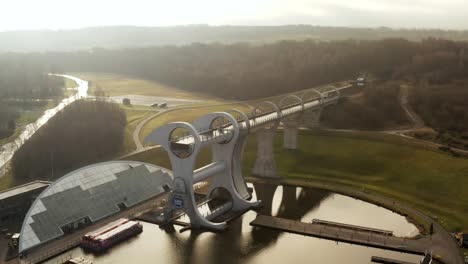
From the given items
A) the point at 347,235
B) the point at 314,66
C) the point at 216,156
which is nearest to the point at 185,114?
the point at 314,66

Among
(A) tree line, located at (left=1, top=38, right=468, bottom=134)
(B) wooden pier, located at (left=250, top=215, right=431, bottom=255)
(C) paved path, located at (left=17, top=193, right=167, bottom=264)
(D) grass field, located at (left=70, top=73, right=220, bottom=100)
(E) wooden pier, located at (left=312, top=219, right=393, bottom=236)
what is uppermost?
(A) tree line, located at (left=1, top=38, right=468, bottom=134)

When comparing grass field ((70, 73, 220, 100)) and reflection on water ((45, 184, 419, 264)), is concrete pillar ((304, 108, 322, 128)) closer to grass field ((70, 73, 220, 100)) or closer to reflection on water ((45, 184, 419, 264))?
reflection on water ((45, 184, 419, 264))

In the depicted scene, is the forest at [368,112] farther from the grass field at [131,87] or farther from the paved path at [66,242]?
the paved path at [66,242]

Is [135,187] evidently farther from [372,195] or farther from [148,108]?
[148,108]

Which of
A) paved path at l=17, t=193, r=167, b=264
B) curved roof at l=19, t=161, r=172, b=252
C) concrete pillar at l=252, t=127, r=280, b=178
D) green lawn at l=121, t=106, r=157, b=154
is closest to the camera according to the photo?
paved path at l=17, t=193, r=167, b=264

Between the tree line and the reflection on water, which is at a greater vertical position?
the tree line

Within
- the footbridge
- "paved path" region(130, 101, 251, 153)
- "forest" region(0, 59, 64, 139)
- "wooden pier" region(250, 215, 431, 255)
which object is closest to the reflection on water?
"wooden pier" region(250, 215, 431, 255)

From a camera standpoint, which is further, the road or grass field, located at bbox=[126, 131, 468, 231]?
the road
